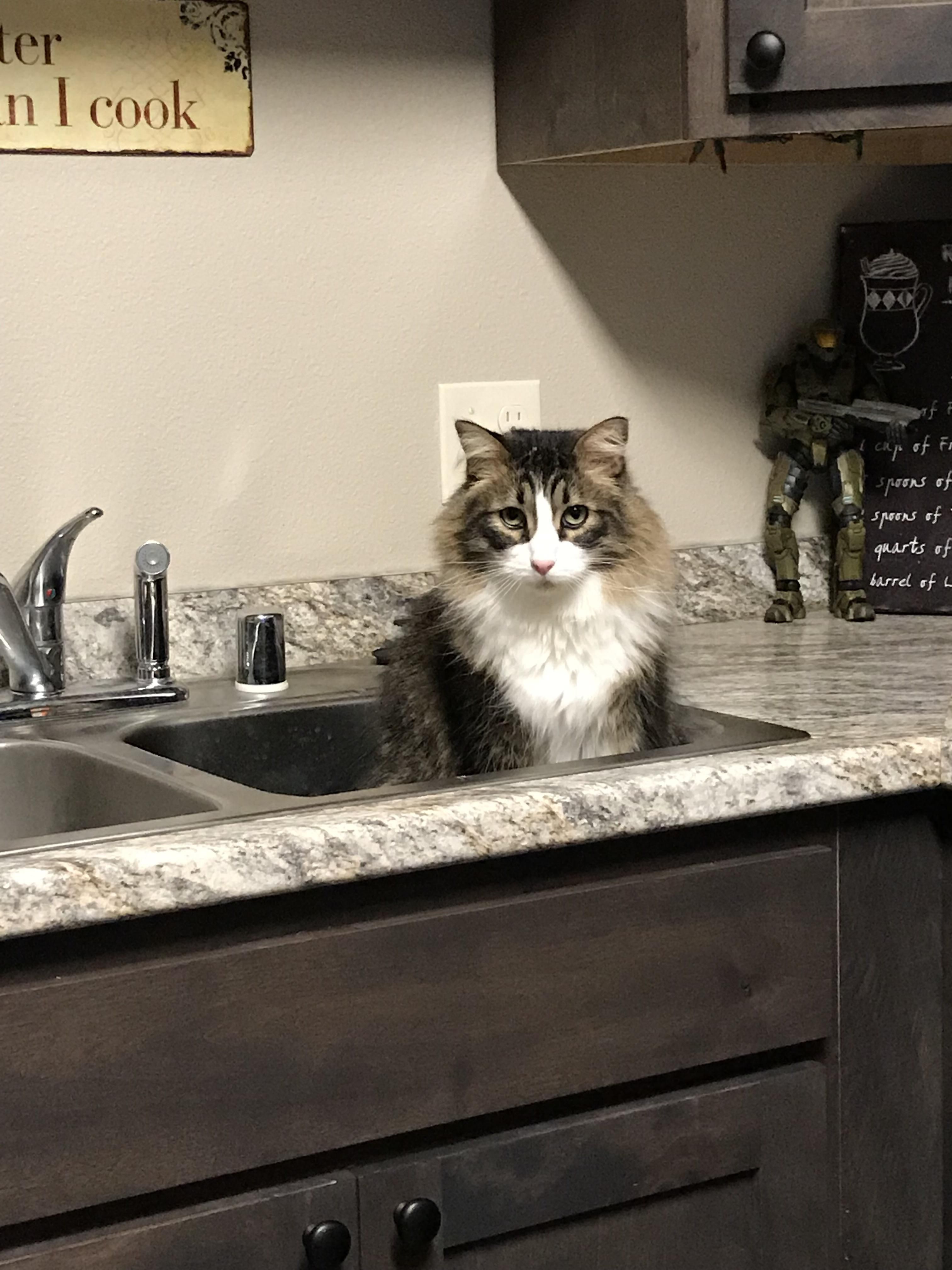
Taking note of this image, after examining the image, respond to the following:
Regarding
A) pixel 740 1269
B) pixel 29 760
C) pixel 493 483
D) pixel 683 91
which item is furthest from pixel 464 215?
pixel 740 1269

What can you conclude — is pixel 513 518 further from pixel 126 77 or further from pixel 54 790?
pixel 126 77

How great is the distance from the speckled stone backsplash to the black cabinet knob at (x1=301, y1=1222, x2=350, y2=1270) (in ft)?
2.40

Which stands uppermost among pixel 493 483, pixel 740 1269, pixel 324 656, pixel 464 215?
pixel 464 215

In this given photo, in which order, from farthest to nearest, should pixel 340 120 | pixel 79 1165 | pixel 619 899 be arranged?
pixel 340 120 → pixel 619 899 → pixel 79 1165

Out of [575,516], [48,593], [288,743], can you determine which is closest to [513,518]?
[575,516]

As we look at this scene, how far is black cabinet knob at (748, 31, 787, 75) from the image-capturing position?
1.50m

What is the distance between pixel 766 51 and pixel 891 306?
23.6 inches

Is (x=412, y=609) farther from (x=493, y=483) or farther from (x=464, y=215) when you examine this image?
(x=464, y=215)

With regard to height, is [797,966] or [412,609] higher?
[412,609]

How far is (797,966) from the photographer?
4.31 feet

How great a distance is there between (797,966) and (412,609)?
54 centimetres

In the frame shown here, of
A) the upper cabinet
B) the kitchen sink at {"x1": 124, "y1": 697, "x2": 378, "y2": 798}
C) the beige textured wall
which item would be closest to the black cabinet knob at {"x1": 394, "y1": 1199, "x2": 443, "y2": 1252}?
the kitchen sink at {"x1": 124, "y1": 697, "x2": 378, "y2": 798}

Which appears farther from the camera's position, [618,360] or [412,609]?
[618,360]

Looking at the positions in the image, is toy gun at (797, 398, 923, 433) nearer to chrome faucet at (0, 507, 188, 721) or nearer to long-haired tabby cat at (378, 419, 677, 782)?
long-haired tabby cat at (378, 419, 677, 782)
